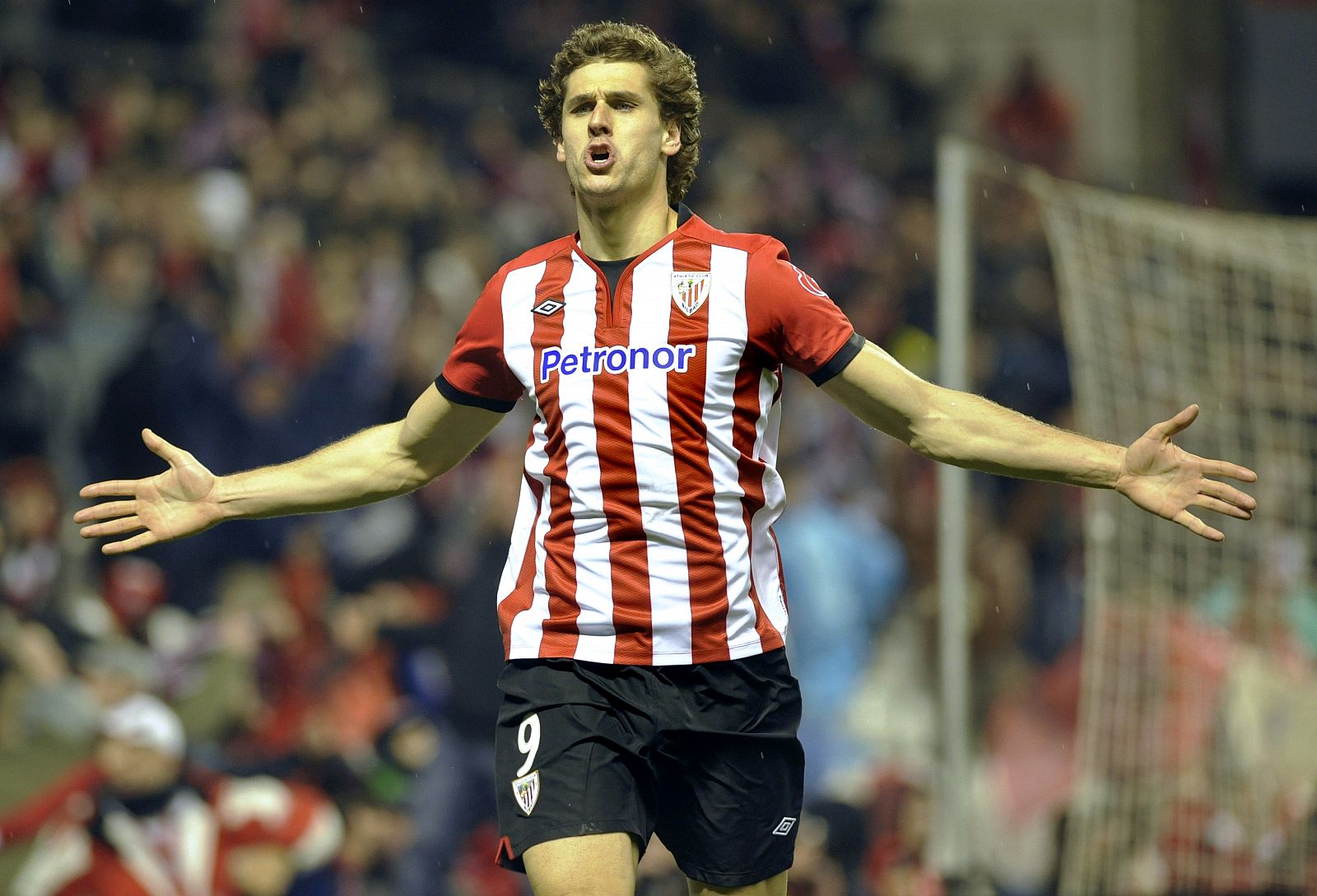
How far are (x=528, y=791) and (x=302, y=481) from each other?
37.7 inches

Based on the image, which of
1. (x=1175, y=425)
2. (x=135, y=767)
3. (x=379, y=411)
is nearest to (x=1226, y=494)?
(x=1175, y=425)

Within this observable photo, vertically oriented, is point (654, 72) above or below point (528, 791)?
above

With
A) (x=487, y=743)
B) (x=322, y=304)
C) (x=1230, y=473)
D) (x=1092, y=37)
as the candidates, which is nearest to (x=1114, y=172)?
(x=1092, y=37)

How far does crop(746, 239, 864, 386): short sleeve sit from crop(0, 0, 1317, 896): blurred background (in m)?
4.13

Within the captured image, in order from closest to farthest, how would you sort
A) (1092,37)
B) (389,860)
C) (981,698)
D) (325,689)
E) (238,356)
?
(389,860), (325,689), (238,356), (981,698), (1092,37)

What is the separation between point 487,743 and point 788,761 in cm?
404

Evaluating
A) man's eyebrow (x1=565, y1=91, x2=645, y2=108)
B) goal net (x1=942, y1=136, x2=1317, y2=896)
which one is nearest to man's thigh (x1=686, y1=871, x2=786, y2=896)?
man's eyebrow (x1=565, y1=91, x2=645, y2=108)

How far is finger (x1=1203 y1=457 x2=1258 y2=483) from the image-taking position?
3.92 metres

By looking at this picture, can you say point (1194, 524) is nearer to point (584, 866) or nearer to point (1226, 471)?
point (1226, 471)

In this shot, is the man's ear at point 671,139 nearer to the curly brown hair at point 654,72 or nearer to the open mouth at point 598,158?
the curly brown hair at point 654,72

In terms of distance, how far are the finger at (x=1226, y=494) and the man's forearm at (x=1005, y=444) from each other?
0.62ft

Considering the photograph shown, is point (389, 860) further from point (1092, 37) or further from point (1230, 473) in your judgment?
point (1092, 37)

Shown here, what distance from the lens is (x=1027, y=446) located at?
161 inches

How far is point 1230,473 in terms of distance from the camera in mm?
3928
